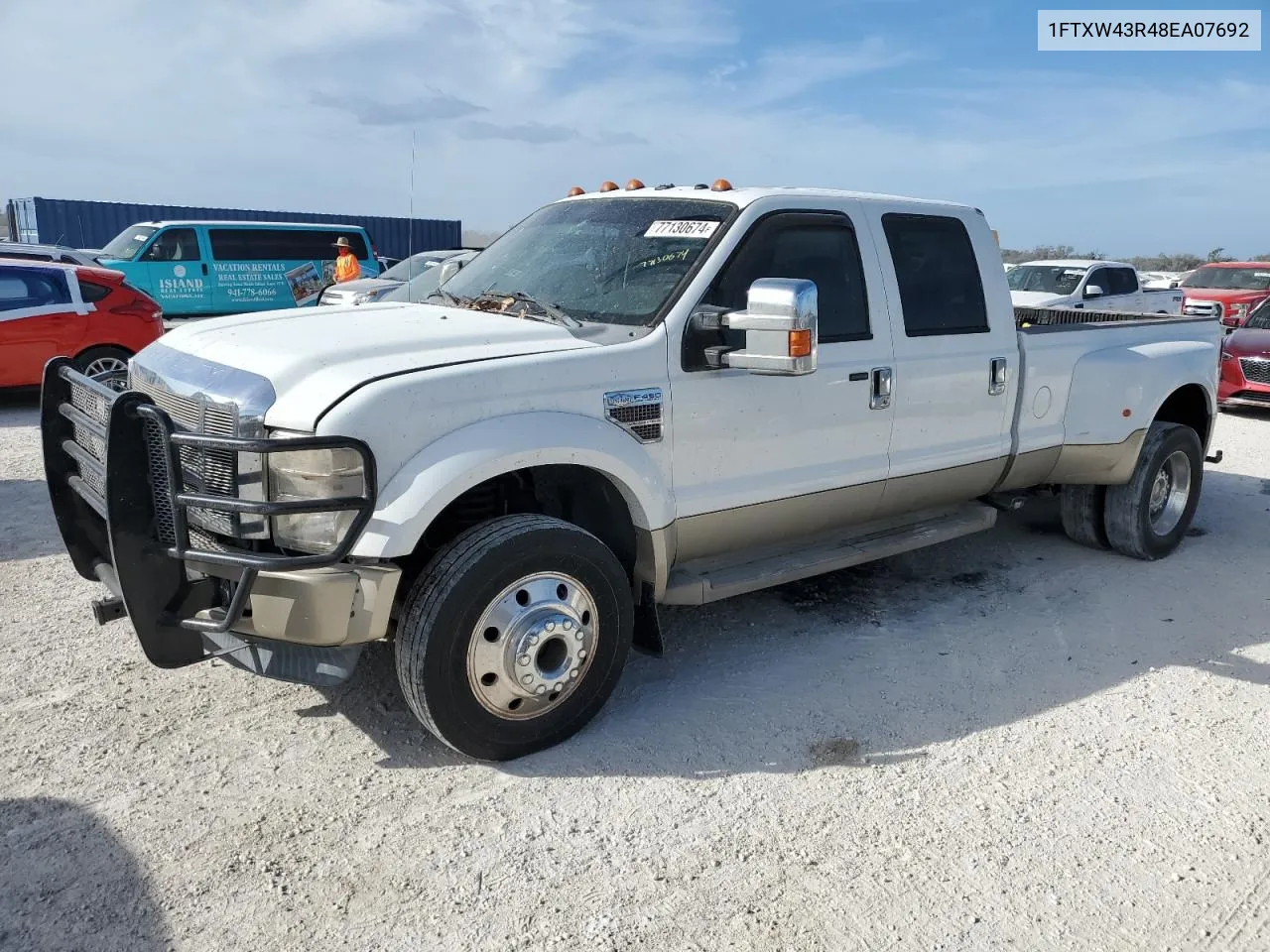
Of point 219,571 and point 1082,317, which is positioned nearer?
point 219,571

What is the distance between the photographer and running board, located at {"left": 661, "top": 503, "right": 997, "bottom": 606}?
4047 mm

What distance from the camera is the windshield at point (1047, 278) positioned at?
15.5 m

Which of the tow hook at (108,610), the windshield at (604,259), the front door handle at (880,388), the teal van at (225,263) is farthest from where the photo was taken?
the teal van at (225,263)

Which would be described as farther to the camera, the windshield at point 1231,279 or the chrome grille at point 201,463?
the windshield at point 1231,279

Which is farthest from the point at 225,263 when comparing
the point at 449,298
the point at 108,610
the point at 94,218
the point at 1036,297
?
Answer: the point at 108,610

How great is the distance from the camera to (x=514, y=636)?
11.3 feet

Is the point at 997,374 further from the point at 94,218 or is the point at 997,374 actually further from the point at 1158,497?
the point at 94,218

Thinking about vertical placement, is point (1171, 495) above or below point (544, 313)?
below

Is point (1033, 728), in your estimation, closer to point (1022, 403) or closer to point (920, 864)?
point (920, 864)

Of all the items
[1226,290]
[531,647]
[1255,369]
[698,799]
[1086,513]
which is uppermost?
[1226,290]

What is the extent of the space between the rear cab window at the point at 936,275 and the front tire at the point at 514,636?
1934 millimetres

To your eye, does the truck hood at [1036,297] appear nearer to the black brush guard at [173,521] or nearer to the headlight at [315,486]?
the headlight at [315,486]

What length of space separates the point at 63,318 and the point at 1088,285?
520 inches

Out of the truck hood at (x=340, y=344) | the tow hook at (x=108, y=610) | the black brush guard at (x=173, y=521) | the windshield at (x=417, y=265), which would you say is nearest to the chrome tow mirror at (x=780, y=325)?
the truck hood at (x=340, y=344)
